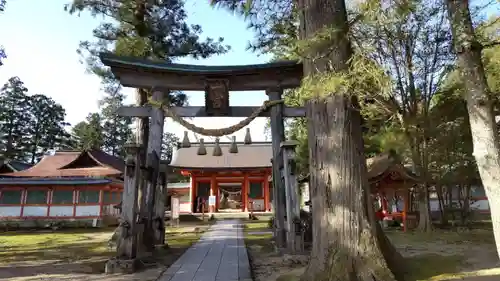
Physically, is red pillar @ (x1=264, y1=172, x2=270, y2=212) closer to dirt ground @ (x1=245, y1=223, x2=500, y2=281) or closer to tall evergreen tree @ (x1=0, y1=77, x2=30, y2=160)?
dirt ground @ (x1=245, y1=223, x2=500, y2=281)

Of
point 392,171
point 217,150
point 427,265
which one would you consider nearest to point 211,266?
point 427,265

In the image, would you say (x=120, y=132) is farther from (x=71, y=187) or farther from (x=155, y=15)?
(x=155, y=15)

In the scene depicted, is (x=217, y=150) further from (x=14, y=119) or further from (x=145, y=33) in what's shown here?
(x=14, y=119)

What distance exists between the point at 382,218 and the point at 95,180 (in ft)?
46.7

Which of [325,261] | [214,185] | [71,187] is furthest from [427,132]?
[71,187]

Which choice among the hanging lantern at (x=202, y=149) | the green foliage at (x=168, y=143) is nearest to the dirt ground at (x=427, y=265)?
the hanging lantern at (x=202, y=149)

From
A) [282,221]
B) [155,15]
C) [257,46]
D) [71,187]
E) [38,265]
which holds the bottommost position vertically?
[38,265]

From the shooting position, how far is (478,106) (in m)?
4.20

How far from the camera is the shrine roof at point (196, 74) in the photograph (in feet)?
26.6

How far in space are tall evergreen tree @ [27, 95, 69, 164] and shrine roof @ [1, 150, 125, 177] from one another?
2362 centimetres

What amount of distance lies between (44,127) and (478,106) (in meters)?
48.6

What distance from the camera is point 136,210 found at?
6746 millimetres

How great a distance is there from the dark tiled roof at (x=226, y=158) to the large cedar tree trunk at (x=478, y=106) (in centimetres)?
1957

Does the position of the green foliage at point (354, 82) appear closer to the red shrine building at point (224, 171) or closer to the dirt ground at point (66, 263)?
the dirt ground at point (66, 263)
